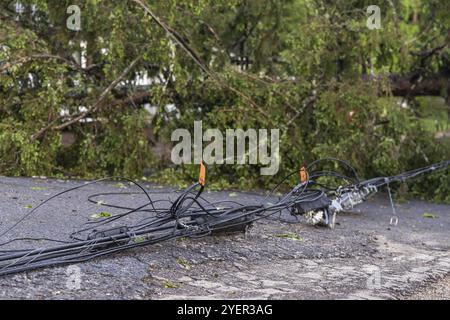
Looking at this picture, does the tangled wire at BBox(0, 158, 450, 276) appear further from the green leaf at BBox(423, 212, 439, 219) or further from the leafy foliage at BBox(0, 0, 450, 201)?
the leafy foliage at BBox(0, 0, 450, 201)

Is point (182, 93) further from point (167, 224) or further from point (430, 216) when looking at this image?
point (167, 224)

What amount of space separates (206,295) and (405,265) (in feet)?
6.55

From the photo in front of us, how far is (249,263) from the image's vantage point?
5.99 metres

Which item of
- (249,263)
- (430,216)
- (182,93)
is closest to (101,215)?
(249,263)

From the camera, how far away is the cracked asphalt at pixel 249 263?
5.00 m

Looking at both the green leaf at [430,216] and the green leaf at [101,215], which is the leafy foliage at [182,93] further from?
the green leaf at [101,215]

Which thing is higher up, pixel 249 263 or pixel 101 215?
pixel 101 215

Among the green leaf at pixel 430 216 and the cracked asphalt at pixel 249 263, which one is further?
the green leaf at pixel 430 216

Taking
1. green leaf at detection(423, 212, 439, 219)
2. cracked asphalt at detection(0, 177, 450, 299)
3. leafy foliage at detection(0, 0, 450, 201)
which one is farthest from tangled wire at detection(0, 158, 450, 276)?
leafy foliage at detection(0, 0, 450, 201)

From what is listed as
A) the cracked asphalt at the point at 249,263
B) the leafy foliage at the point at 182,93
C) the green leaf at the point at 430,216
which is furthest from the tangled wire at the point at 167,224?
the leafy foliage at the point at 182,93

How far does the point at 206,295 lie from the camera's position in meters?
5.00

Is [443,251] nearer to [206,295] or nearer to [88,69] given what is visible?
[206,295]
